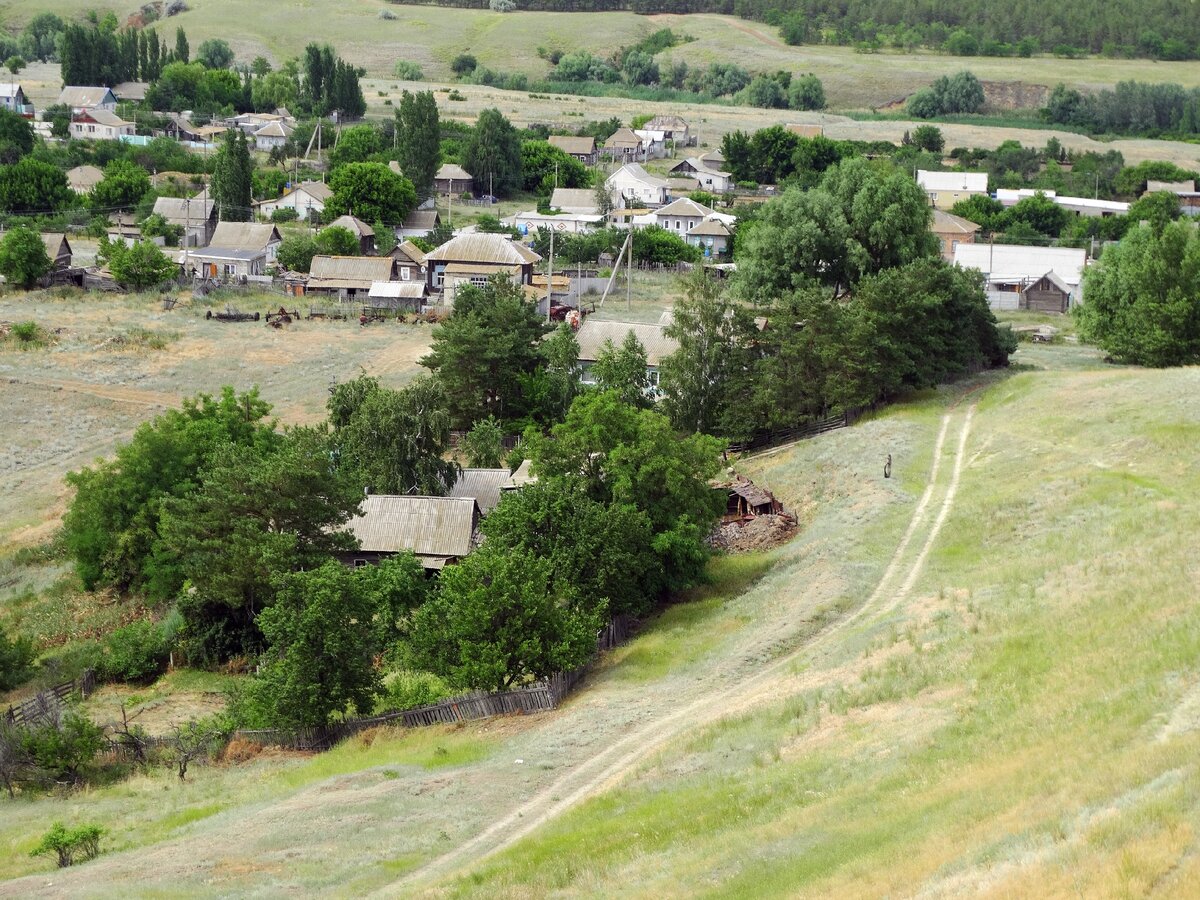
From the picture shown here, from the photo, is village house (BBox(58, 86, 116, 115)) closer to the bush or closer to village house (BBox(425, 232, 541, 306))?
village house (BBox(425, 232, 541, 306))

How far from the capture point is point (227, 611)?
134 ft

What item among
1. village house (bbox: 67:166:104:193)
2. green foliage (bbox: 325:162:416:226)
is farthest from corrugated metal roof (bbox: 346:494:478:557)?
village house (bbox: 67:166:104:193)

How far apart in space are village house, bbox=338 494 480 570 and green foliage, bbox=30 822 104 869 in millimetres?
16805

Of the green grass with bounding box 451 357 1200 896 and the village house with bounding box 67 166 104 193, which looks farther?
the village house with bounding box 67 166 104 193

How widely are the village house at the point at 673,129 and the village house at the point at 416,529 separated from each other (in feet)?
328

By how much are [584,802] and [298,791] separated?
6390mm

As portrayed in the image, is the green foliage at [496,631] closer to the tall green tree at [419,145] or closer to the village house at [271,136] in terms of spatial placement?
the tall green tree at [419,145]

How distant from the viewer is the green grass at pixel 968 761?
1750 centimetres

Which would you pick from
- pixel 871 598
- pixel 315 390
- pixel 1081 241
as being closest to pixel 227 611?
pixel 871 598

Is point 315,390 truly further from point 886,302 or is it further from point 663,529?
point 663,529

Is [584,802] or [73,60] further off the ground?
[73,60]

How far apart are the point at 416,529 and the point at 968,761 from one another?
2344 centimetres

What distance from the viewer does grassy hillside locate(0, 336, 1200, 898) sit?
18875 millimetres

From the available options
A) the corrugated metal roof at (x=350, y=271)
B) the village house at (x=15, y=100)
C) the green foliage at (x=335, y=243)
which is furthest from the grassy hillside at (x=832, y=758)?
the village house at (x=15, y=100)
